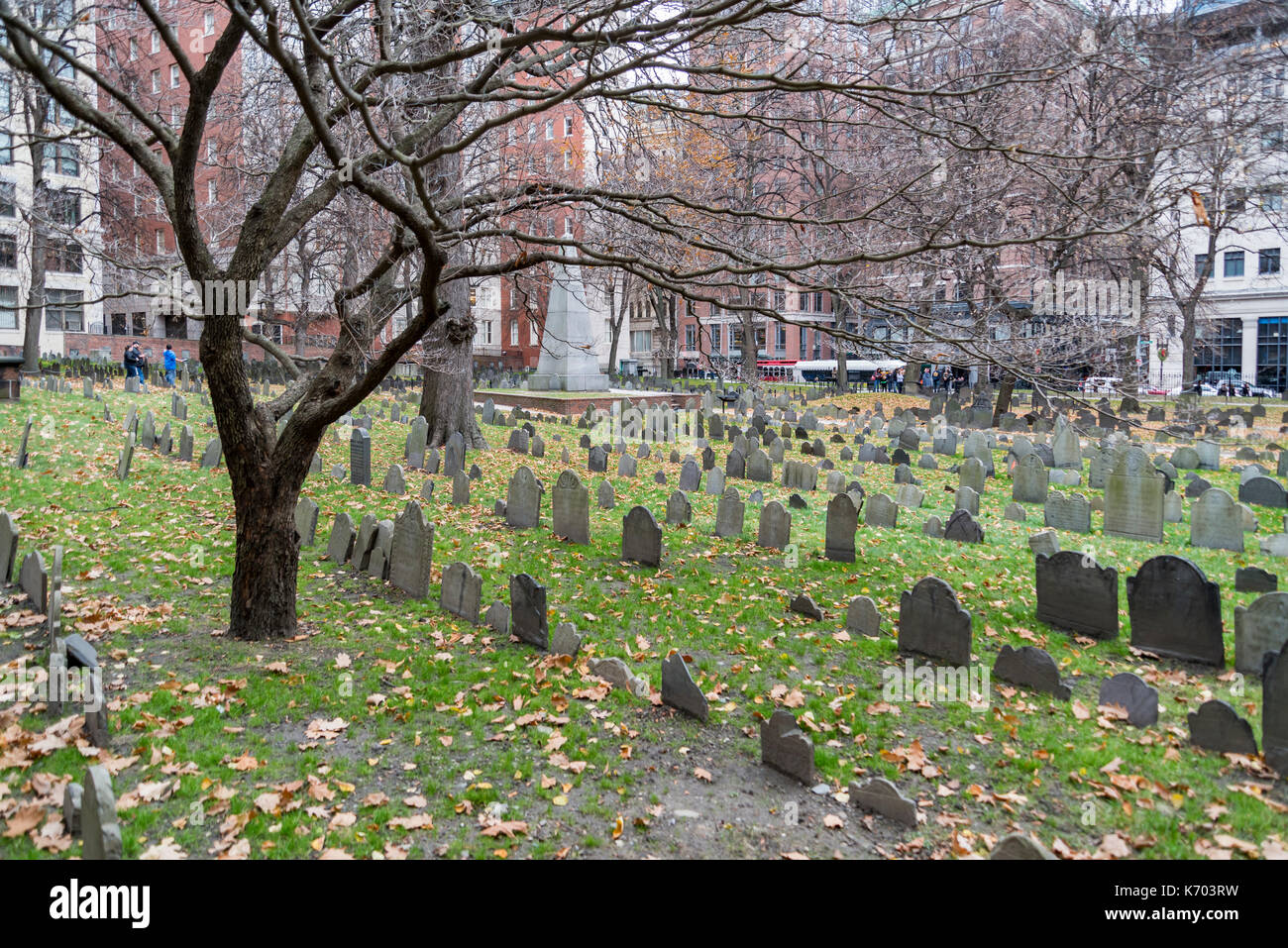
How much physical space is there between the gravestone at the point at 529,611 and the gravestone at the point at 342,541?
257 cm

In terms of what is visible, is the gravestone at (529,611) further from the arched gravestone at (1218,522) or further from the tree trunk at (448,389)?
the arched gravestone at (1218,522)

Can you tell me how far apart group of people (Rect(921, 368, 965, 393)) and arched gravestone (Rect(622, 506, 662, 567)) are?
1172 inches

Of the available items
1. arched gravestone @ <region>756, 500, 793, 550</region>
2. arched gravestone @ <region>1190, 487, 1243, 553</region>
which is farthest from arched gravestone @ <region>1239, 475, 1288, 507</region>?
arched gravestone @ <region>756, 500, 793, 550</region>

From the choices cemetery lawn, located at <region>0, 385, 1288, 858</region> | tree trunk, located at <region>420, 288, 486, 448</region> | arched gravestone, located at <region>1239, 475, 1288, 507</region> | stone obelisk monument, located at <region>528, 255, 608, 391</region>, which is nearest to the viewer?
cemetery lawn, located at <region>0, 385, 1288, 858</region>

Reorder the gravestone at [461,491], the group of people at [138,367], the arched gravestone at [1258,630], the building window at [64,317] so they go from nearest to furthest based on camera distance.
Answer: the arched gravestone at [1258,630] → the gravestone at [461,491] → the group of people at [138,367] → the building window at [64,317]

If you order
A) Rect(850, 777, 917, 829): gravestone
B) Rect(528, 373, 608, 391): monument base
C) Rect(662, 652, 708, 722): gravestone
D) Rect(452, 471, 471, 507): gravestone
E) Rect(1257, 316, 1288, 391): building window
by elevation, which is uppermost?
Rect(1257, 316, 1288, 391): building window

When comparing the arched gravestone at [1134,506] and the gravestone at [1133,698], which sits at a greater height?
the arched gravestone at [1134,506]

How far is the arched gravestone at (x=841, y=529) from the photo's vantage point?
8328 mm

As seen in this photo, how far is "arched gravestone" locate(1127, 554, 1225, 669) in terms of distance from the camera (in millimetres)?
5797

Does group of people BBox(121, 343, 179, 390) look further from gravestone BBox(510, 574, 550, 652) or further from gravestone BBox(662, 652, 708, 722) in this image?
gravestone BBox(662, 652, 708, 722)

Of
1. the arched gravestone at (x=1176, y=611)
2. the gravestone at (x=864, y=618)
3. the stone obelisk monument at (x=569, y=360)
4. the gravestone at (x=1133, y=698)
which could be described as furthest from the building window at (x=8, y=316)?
the gravestone at (x=1133, y=698)
